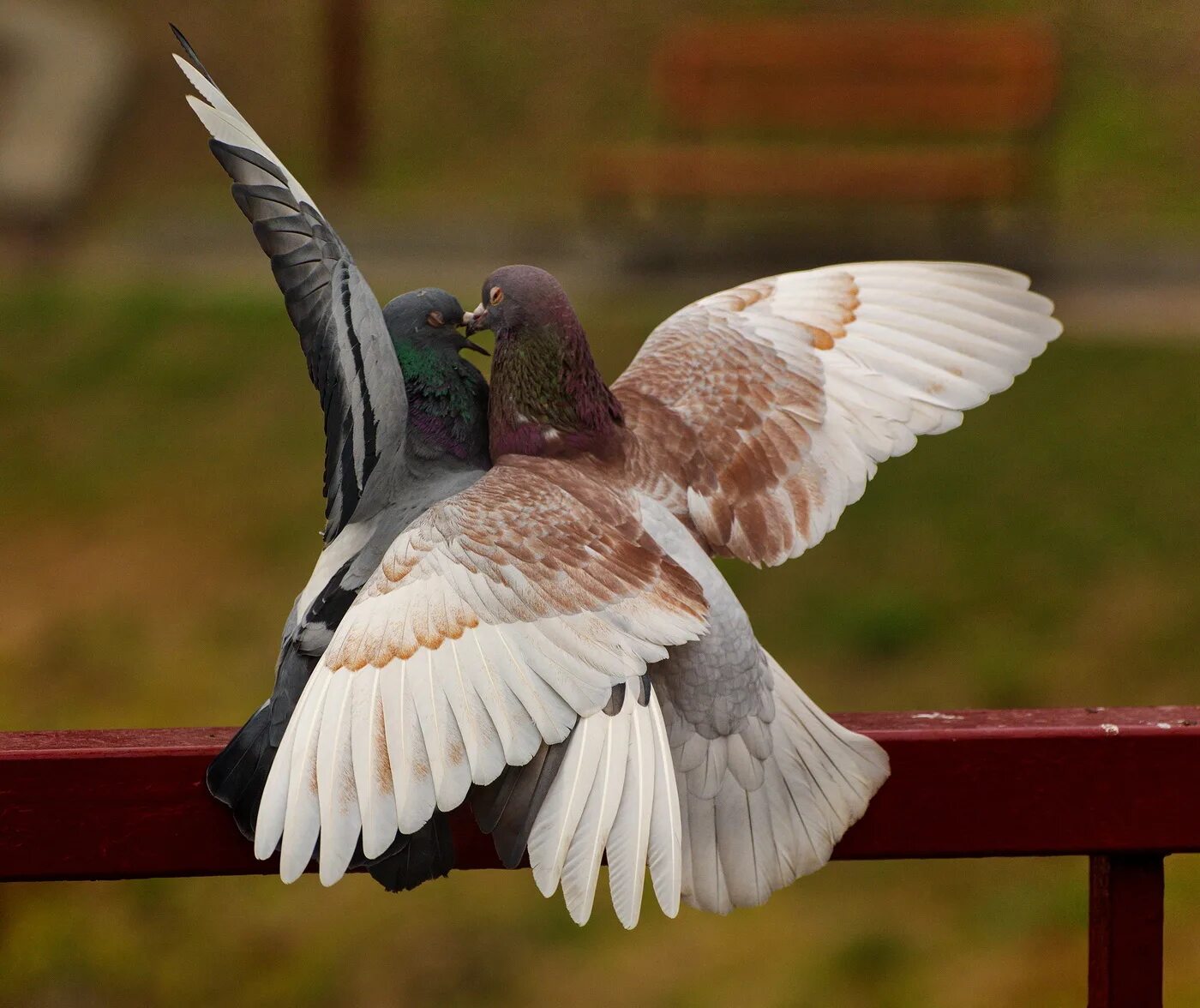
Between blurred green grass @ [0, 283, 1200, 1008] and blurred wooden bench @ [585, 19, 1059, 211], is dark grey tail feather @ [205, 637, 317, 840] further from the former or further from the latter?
blurred wooden bench @ [585, 19, 1059, 211]

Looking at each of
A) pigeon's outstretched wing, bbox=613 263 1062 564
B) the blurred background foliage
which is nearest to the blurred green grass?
the blurred background foliage

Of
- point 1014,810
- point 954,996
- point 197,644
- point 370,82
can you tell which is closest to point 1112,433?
point 954,996

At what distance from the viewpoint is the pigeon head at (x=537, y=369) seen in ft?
7.32

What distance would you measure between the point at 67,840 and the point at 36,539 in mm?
5349

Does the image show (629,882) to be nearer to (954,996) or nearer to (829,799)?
(829,799)

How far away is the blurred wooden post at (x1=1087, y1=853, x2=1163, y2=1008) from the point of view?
6.65 ft

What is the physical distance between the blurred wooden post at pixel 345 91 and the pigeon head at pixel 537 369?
785 cm

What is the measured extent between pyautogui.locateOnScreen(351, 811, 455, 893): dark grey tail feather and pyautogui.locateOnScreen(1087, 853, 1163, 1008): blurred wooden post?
83 cm

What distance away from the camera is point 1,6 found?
1199cm

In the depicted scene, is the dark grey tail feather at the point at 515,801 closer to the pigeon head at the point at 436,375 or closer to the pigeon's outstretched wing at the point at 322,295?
the pigeon's outstretched wing at the point at 322,295

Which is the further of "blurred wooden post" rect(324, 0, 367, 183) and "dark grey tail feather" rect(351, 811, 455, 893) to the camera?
"blurred wooden post" rect(324, 0, 367, 183)

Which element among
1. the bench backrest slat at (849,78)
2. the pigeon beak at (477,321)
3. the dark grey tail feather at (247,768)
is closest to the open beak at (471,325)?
the pigeon beak at (477,321)

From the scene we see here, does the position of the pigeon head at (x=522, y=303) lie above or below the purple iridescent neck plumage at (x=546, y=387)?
above

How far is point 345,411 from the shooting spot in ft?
6.73
